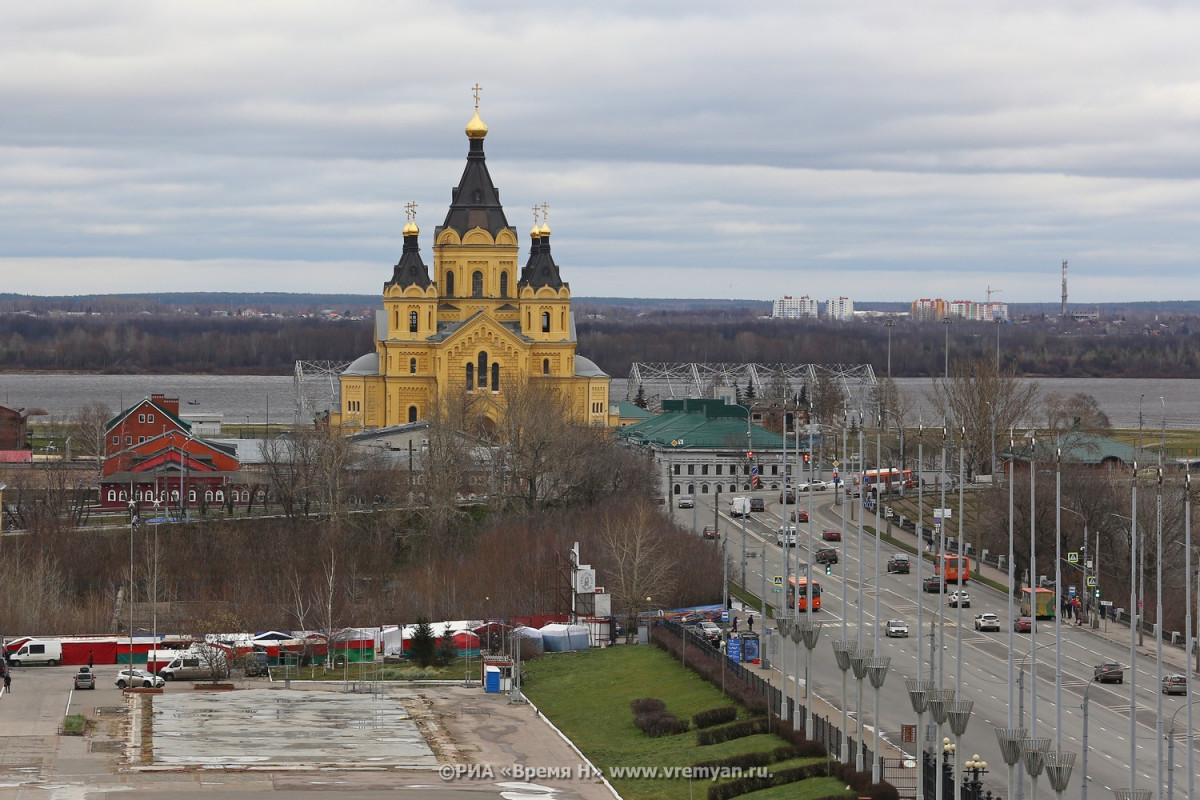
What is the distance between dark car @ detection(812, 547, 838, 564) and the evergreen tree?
64.8ft

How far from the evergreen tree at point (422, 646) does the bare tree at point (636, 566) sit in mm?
6531

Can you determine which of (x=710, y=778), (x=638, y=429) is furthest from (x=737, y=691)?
(x=638, y=429)

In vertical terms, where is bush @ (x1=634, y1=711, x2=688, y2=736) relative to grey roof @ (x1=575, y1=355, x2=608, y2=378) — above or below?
below

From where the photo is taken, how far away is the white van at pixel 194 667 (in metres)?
60.2

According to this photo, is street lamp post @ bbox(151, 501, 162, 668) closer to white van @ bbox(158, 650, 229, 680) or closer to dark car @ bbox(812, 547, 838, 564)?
white van @ bbox(158, 650, 229, 680)

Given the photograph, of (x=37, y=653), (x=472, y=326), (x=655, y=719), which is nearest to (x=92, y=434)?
(x=472, y=326)

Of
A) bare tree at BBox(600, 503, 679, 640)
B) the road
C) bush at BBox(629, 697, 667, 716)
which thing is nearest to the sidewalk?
the road

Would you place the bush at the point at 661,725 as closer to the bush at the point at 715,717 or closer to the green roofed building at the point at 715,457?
the bush at the point at 715,717

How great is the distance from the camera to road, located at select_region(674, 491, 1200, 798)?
4522cm

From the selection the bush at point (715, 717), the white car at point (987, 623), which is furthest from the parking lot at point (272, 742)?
the white car at point (987, 623)

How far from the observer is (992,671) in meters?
57.8

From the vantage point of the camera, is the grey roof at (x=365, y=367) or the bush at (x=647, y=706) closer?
the bush at (x=647, y=706)

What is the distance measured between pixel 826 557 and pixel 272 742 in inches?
1321

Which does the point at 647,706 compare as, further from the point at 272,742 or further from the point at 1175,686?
the point at 1175,686
